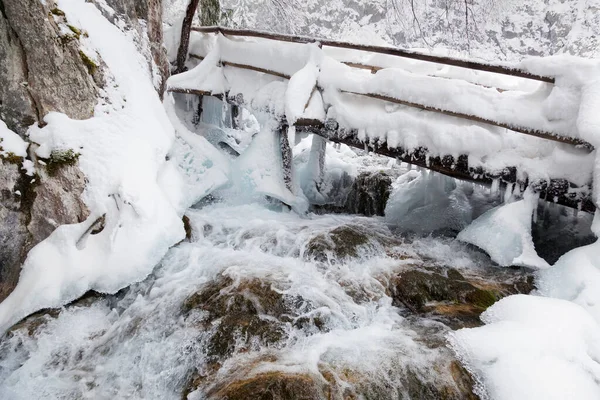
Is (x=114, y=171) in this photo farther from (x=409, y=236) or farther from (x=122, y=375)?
(x=409, y=236)

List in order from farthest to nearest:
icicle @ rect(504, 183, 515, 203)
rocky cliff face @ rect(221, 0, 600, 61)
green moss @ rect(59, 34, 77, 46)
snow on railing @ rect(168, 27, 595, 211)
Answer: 1. rocky cliff face @ rect(221, 0, 600, 61)
2. green moss @ rect(59, 34, 77, 46)
3. icicle @ rect(504, 183, 515, 203)
4. snow on railing @ rect(168, 27, 595, 211)

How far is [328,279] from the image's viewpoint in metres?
4.27

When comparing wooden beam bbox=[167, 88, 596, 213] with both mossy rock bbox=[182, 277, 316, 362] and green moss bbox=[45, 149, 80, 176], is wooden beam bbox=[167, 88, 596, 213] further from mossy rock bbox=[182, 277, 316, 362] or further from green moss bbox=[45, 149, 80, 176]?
green moss bbox=[45, 149, 80, 176]

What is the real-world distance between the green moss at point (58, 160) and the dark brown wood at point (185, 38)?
390 centimetres

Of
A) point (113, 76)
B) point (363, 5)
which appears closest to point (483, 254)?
point (113, 76)

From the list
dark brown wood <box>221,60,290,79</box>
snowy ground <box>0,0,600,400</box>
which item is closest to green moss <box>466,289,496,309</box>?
snowy ground <box>0,0,600,400</box>

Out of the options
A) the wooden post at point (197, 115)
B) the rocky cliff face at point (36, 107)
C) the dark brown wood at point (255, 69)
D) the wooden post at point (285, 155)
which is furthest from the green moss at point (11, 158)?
the wooden post at point (197, 115)

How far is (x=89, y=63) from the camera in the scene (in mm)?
4906

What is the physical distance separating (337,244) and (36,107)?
3873mm

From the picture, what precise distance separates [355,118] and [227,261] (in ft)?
8.45

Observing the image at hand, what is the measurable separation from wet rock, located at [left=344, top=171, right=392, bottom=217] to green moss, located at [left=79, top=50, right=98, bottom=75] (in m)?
5.24

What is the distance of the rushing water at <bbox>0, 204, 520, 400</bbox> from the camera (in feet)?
9.68

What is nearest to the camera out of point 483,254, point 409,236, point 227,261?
point 227,261

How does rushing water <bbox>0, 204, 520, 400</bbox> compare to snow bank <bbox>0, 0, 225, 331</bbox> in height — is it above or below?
below
